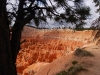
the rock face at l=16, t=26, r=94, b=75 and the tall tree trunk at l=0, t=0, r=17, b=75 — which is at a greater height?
the tall tree trunk at l=0, t=0, r=17, b=75

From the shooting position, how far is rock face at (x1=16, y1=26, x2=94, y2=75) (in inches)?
830

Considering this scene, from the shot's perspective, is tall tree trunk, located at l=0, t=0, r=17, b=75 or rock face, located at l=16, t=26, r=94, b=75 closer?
tall tree trunk, located at l=0, t=0, r=17, b=75

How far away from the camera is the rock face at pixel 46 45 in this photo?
21081mm

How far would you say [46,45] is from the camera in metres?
27.4

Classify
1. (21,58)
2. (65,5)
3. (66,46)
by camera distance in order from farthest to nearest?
1. (66,46)
2. (21,58)
3. (65,5)

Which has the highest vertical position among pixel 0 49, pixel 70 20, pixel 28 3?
pixel 28 3

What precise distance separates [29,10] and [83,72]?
6.18 feet

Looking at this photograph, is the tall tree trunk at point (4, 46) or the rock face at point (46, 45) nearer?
the tall tree trunk at point (4, 46)

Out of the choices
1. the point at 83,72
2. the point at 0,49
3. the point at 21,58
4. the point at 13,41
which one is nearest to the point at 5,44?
the point at 0,49

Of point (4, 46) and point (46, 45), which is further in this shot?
point (46, 45)

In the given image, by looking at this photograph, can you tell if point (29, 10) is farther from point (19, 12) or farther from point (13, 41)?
point (13, 41)

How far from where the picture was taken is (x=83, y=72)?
568 cm

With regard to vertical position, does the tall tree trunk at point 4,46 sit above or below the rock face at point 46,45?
above

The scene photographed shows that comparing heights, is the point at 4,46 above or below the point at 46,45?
above
